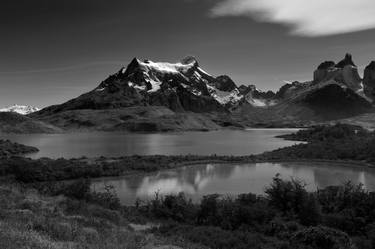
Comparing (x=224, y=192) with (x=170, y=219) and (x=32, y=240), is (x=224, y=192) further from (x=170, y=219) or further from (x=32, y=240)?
(x=32, y=240)

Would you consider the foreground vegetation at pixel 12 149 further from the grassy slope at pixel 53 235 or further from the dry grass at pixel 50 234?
the dry grass at pixel 50 234

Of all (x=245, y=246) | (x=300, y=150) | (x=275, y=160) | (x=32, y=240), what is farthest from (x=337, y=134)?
(x=32, y=240)

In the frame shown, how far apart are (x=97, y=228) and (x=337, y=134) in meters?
142

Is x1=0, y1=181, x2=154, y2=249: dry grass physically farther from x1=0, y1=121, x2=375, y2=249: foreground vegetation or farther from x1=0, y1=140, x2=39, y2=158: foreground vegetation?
x1=0, y1=140, x2=39, y2=158: foreground vegetation

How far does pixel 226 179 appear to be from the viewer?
63812 millimetres

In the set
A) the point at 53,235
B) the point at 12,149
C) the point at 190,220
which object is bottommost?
the point at 190,220

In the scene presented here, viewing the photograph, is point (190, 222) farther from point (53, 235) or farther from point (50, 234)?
point (50, 234)

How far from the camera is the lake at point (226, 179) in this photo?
52812 millimetres

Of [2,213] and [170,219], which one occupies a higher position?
[2,213]

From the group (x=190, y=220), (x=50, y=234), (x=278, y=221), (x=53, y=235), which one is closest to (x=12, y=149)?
(x=190, y=220)

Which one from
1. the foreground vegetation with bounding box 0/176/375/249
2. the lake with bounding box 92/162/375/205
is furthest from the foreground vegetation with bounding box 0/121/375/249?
the lake with bounding box 92/162/375/205

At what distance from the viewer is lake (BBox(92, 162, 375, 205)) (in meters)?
52.8

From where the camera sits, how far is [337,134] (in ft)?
484

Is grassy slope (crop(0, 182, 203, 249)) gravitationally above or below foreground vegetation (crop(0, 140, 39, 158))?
below
